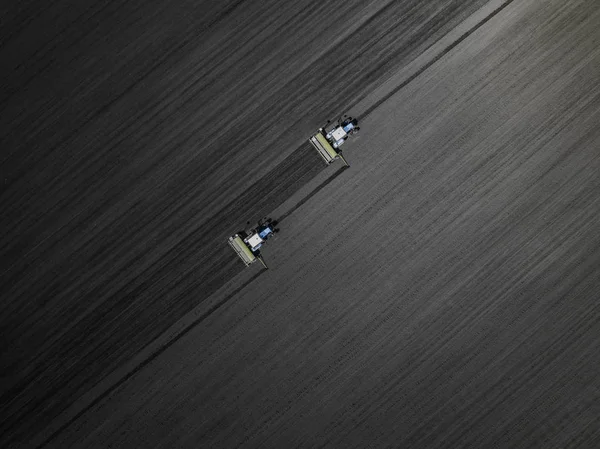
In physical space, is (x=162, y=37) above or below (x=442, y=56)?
above

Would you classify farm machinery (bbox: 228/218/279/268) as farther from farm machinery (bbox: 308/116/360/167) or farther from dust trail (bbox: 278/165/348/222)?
farm machinery (bbox: 308/116/360/167)

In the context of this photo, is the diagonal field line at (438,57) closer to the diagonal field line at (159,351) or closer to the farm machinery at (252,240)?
the farm machinery at (252,240)

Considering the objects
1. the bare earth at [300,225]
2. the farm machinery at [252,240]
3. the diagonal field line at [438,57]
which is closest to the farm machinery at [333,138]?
the bare earth at [300,225]

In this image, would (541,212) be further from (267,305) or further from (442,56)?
(267,305)

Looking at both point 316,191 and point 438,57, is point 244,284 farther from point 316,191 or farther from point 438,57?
point 438,57

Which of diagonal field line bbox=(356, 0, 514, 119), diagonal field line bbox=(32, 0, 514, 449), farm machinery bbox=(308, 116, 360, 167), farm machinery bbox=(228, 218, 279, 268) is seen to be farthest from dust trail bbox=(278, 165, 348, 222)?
diagonal field line bbox=(356, 0, 514, 119)

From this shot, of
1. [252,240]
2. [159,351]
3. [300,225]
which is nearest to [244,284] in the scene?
[252,240]

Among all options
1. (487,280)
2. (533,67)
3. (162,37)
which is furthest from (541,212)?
(162,37)
